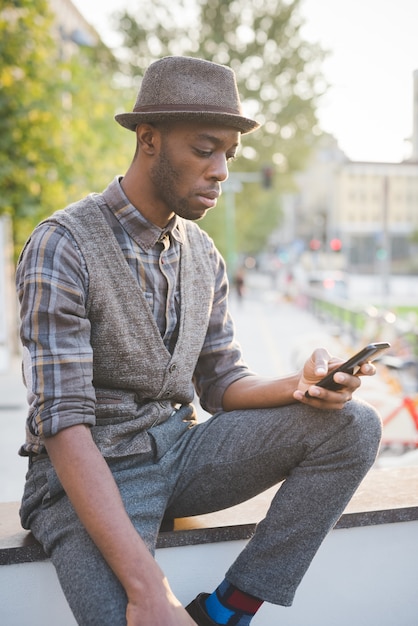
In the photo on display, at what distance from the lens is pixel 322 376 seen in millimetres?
2137

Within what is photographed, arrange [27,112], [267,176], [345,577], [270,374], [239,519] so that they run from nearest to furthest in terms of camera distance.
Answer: [239,519]
[345,577]
[27,112]
[270,374]
[267,176]

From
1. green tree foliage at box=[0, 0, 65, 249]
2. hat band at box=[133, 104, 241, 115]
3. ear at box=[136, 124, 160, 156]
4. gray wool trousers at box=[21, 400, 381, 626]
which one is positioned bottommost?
gray wool trousers at box=[21, 400, 381, 626]

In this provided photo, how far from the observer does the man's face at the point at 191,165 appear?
204 cm

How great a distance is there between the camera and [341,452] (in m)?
2.04

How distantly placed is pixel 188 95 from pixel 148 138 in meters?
0.17

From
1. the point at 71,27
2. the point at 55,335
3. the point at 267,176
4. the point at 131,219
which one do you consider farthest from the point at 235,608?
the point at 71,27

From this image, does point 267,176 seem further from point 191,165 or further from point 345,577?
point 191,165

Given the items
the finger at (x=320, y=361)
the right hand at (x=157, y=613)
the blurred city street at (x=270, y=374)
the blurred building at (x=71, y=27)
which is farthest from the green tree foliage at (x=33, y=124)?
the blurred building at (x=71, y=27)

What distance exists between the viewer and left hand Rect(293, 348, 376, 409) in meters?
2.03

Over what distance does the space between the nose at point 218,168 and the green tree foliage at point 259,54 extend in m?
27.4

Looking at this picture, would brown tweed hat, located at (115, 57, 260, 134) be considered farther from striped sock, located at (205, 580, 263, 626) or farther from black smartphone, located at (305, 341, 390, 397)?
striped sock, located at (205, 580, 263, 626)

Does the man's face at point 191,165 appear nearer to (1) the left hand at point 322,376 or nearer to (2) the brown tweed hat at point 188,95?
(2) the brown tweed hat at point 188,95

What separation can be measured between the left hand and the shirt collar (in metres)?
0.60

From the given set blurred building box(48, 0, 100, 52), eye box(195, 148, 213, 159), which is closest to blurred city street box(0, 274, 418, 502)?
eye box(195, 148, 213, 159)
